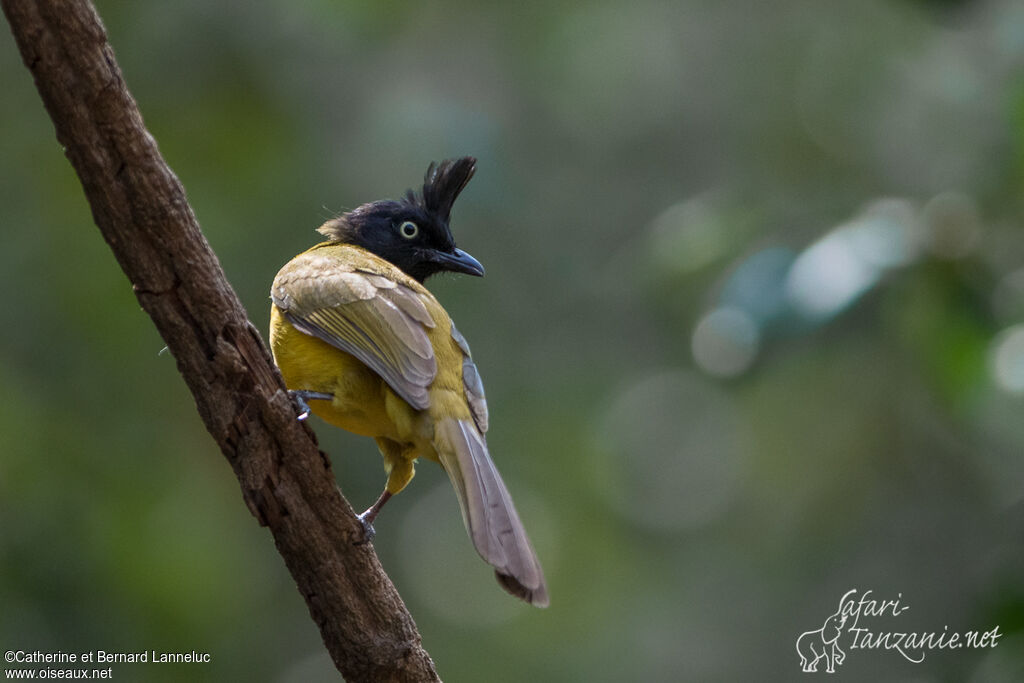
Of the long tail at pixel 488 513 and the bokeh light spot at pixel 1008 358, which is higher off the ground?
the bokeh light spot at pixel 1008 358

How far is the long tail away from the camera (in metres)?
2.85

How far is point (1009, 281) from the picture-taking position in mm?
4344

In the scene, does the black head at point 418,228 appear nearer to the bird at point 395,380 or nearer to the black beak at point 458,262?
the black beak at point 458,262

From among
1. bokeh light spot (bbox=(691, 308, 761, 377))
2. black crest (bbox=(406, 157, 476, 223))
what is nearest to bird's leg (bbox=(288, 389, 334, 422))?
black crest (bbox=(406, 157, 476, 223))

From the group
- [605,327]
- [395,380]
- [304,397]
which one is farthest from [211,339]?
[605,327]

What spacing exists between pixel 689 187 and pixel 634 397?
200 cm

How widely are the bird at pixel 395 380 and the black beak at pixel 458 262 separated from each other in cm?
62

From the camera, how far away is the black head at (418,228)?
4641 millimetres

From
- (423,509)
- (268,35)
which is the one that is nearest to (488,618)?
(423,509)

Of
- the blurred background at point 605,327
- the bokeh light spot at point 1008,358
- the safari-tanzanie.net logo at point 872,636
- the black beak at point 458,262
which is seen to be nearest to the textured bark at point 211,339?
the black beak at point 458,262

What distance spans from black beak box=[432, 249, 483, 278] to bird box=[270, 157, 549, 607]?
2.03ft

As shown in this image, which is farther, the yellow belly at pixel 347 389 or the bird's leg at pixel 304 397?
the yellow belly at pixel 347 389

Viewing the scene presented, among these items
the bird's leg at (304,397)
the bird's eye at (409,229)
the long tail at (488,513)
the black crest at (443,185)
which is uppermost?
the black crest at (443,185)

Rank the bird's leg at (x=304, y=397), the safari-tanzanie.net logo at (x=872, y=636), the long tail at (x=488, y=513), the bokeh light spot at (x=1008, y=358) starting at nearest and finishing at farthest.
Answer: the long tail at (x=488, y=513), the bird's leg at (x=304, y=397), the bokeh light spot at (x=1008, y=358), the safari-tanzanie.net logo at (x=872, y=636)
